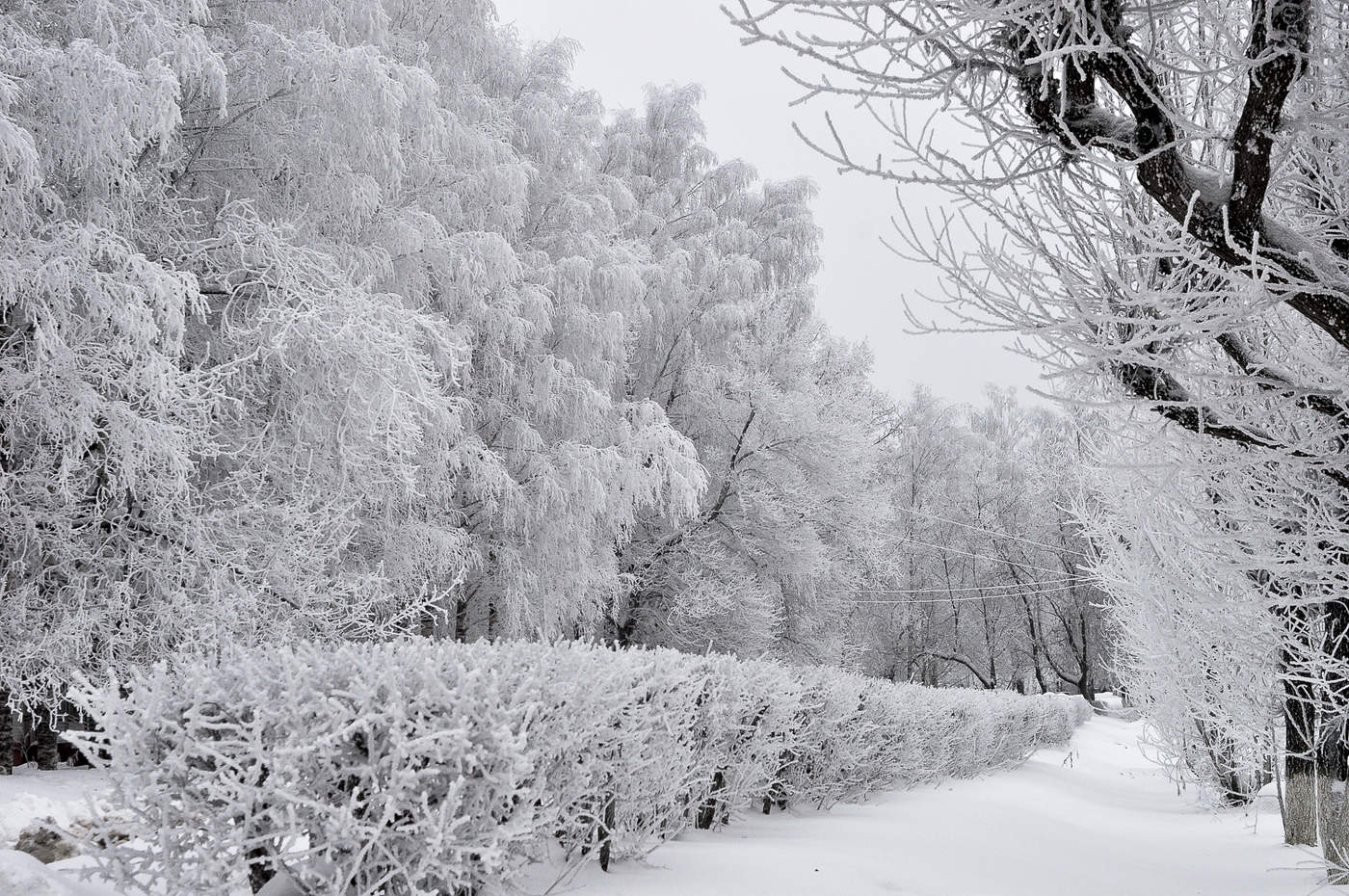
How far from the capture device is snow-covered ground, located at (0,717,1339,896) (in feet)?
13.1

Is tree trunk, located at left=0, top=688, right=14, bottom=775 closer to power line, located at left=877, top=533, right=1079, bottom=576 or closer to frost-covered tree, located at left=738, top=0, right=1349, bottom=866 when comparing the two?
frost-covered tree, located at left=738, top=0, right=1349, bottom=866

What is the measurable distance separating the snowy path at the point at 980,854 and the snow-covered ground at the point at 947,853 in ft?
Result: 0.05

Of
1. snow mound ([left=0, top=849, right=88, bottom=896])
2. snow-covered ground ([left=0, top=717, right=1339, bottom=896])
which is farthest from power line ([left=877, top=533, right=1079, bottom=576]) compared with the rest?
snow mound ([left=0, top=849, right=88, bottom=896])

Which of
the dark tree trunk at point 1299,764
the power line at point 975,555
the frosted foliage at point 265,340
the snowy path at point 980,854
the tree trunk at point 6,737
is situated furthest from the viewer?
the power line at point 975,555

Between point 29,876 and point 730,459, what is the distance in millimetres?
14130

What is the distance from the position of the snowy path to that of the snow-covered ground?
0.01m

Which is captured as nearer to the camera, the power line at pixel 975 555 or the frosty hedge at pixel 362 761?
the frosty hedge at pixel 362 761

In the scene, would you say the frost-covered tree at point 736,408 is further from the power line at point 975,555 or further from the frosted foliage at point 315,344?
the power line at point 975,555

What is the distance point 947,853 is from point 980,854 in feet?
1.28

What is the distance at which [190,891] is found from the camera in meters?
2.48

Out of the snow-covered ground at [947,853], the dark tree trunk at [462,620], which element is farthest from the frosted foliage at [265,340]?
the snow-covered ground at [947,853]

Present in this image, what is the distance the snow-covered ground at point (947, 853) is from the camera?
13.1 feet

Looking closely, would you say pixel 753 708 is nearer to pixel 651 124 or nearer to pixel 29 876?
pixel 29 876

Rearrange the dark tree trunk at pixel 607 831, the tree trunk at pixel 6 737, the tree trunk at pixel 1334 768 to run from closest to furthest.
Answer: the dark tree trunk at pixel 607 831
the tree trunk at pixel 1334 768
the tree trunk at pixel 6 737
